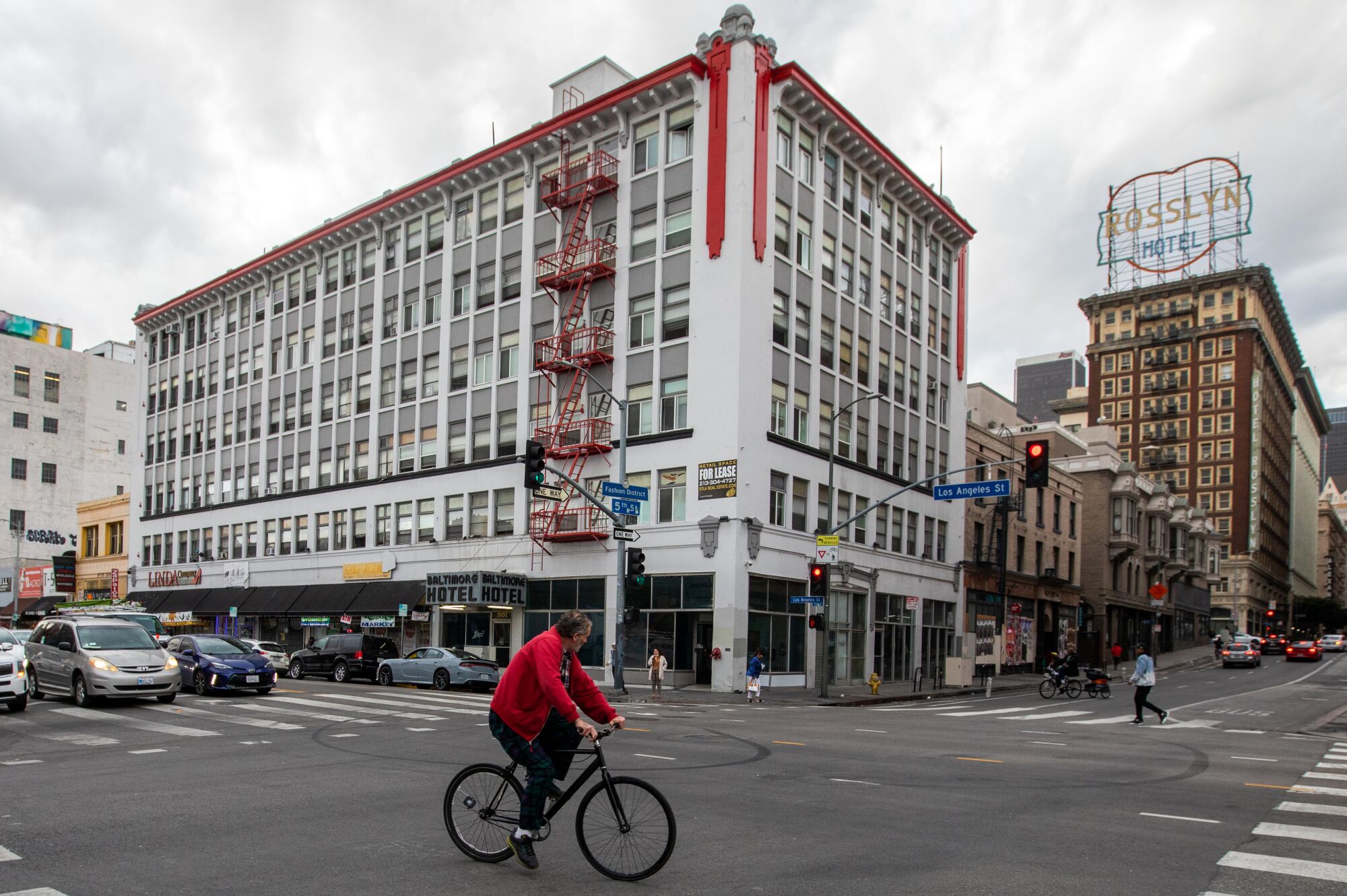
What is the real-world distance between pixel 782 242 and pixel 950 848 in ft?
104

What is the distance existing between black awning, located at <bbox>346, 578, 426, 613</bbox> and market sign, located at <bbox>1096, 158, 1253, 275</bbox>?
96.8 metres

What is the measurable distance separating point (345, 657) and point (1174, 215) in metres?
107

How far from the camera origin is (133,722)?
1808 cm

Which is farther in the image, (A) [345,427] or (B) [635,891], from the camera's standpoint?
(A) [345,427]

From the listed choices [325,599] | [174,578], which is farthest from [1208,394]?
[174,578]

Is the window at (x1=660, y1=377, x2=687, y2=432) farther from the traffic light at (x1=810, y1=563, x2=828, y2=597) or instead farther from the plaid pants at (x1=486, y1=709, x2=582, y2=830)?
the plaid pants at (x1=486, y1=709, x2=582, y2=830)

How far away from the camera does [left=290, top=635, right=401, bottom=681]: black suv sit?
3416 centimetres

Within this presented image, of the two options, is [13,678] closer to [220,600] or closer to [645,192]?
[645,192]

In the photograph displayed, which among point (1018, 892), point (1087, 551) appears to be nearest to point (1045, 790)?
point (1018, 892)

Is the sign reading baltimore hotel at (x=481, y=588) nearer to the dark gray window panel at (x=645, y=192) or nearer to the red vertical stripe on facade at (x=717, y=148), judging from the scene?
the red vertical stripe on facade at (x=717, y=148)

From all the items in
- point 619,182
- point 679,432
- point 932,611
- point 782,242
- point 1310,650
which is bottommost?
point 1310,650

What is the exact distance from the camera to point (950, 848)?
8.72 m

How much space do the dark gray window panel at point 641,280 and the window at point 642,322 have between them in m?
0.26

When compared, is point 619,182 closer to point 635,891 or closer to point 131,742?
point 131,742
